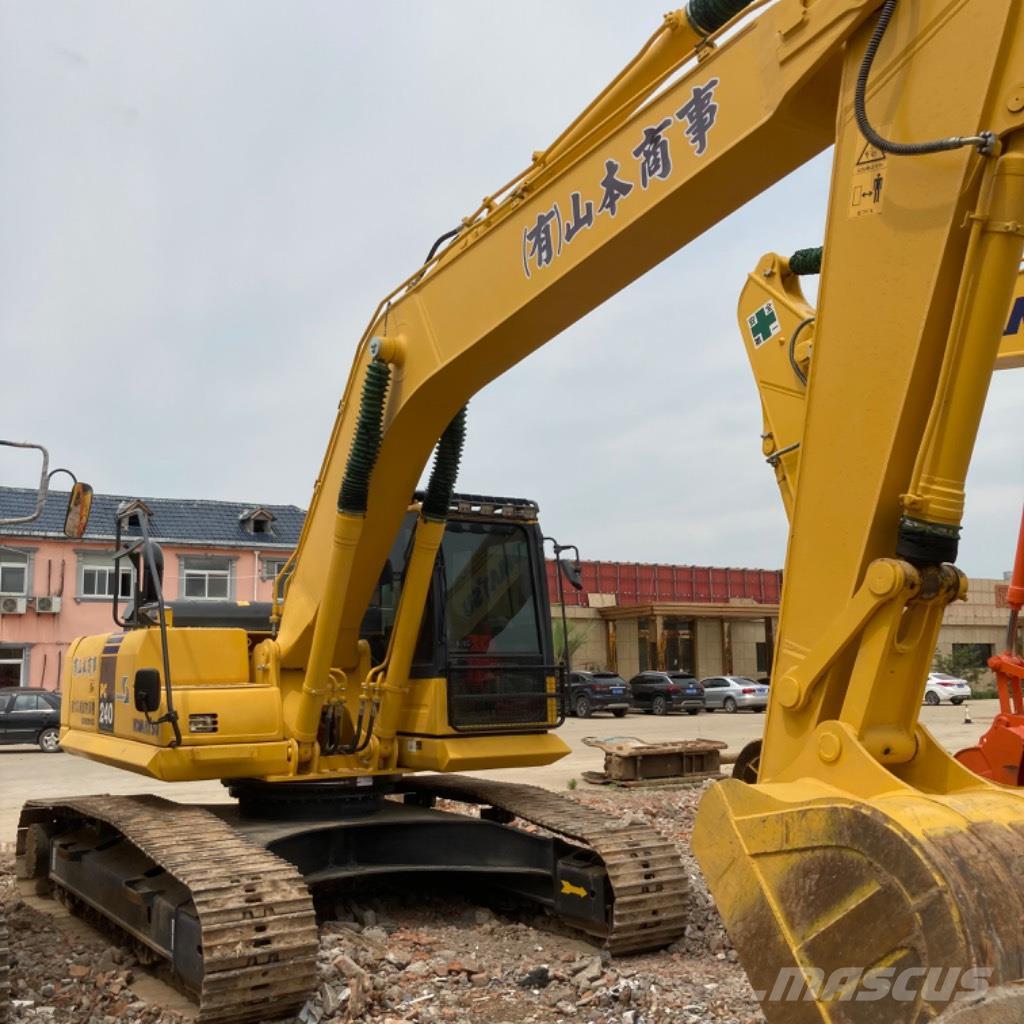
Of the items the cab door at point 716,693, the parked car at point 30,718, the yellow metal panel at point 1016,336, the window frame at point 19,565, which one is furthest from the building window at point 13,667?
the yellow metal panel at point 1016,336

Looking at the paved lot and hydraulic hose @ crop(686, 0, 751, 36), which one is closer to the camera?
hydraulic hose @ crop(686, 0, 751, 36)

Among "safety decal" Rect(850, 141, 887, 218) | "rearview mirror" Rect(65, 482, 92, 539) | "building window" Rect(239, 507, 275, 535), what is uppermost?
"building window" Rect(239, 507, 275, 535)

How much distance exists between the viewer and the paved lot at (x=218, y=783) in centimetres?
1460

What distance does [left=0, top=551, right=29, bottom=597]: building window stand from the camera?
3142 centimetres

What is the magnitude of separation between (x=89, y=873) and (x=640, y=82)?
19.1 ft

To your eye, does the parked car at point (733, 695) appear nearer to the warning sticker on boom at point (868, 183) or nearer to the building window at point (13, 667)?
the building window at point (13, 667)

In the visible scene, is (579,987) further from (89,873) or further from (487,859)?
(89,873)

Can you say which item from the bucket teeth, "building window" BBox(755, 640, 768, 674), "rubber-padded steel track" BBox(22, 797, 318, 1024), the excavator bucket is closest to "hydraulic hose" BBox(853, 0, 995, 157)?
the excavator bucket

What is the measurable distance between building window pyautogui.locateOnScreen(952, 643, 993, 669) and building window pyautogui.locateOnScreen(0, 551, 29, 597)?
3636 centimetres

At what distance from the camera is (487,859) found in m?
7.23

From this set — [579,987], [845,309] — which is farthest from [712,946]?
[845,309]

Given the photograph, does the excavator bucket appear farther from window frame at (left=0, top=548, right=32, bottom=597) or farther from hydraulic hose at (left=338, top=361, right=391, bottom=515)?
window frame at (left=0, top=548, right=32, bottom=597)

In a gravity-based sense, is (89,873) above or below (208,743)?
below

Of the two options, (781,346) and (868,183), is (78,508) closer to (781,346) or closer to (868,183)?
(781,346)
